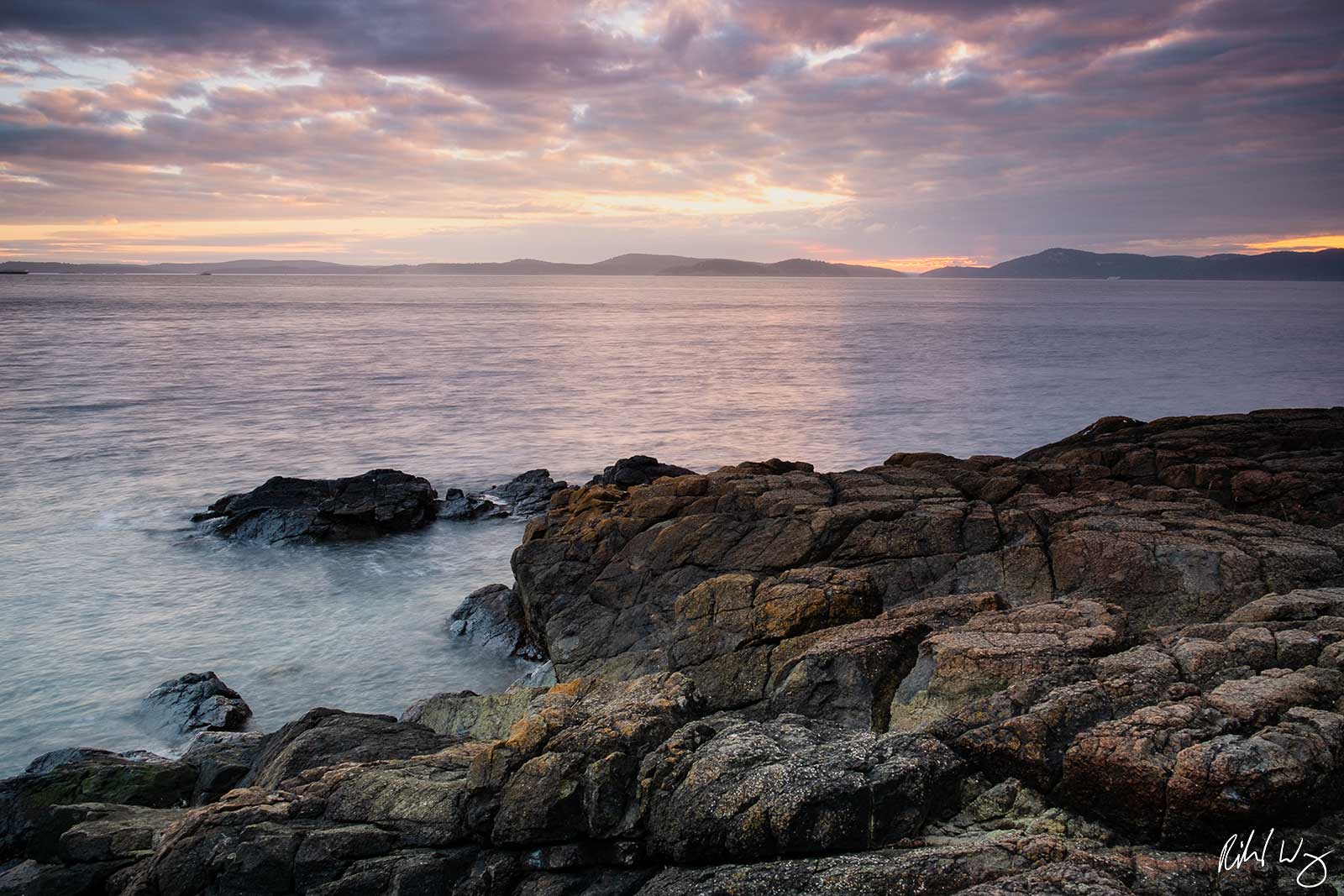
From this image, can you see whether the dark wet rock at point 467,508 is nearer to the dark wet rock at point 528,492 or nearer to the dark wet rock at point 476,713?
the dark wet rock at point 528,492

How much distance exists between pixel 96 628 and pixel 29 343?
71309mm

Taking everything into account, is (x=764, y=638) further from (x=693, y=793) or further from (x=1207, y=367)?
(x=1207, y=367)

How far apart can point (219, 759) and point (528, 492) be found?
16.2 m

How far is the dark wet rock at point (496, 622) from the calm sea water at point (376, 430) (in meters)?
0.44

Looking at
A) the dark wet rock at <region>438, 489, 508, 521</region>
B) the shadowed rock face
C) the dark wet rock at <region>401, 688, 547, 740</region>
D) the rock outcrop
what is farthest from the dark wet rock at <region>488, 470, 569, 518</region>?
the dark wet rock at <region>401, 688, 547, 740</region>

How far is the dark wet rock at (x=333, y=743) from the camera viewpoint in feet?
31.1

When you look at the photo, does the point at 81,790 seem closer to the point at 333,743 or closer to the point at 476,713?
the point at 333,743

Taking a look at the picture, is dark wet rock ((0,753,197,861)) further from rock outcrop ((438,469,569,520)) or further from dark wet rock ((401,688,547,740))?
rock outcrop ((438,469,569,520))

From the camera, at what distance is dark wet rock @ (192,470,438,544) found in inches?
903

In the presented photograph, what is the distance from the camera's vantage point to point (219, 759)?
1076 centimetres

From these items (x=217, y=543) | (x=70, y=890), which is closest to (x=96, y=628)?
(x=217, y=543)
